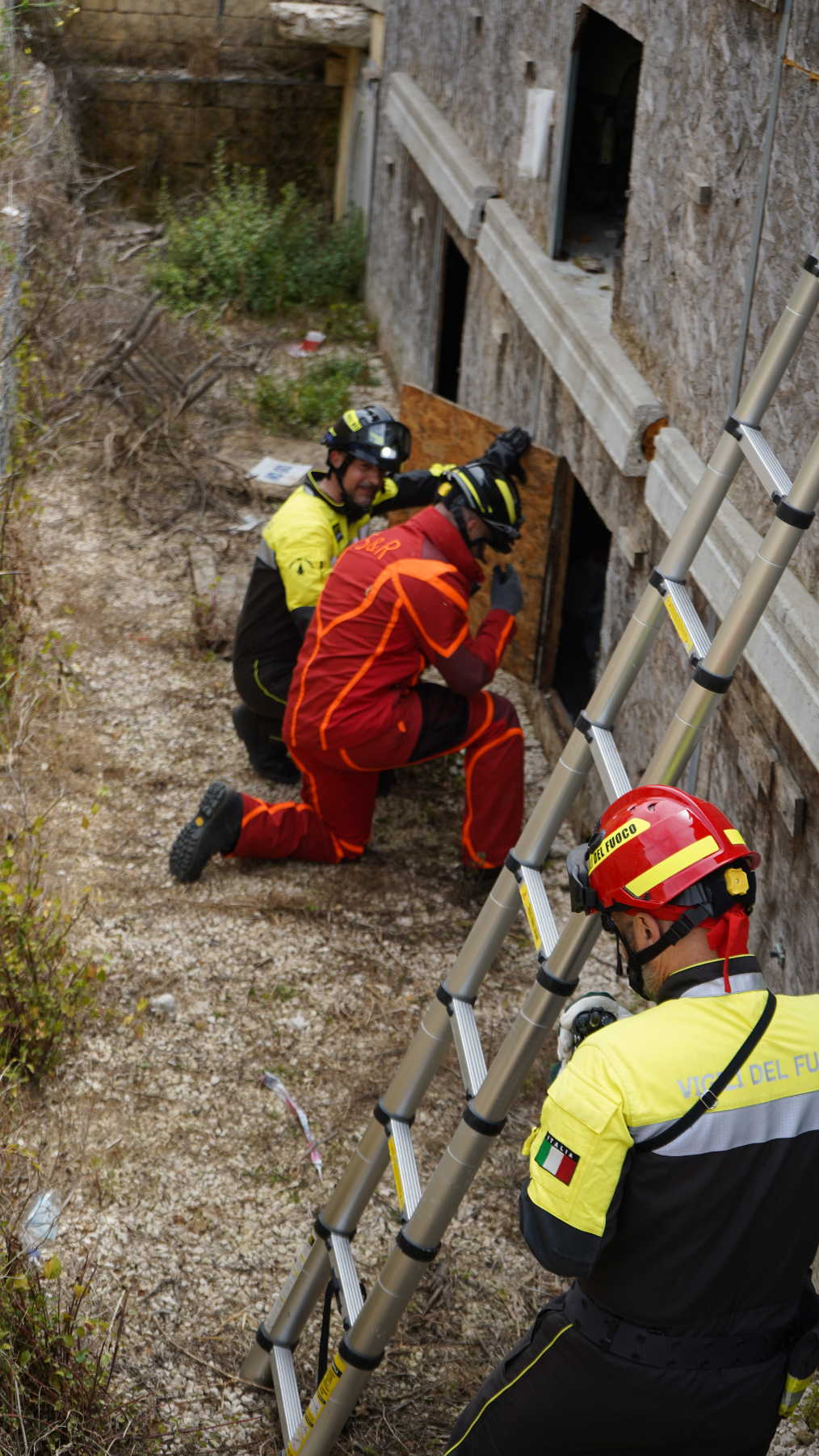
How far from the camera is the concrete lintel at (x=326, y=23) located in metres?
11.6

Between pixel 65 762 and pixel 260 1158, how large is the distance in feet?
8.03

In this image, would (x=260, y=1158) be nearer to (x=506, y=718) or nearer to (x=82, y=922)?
(x=82, y=922)

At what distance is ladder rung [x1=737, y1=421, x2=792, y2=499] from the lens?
105 inches

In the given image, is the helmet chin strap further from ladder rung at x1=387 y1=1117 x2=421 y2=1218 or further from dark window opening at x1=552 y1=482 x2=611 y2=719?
dark window opening at x1=552 y1=482 x2=611 y2=719

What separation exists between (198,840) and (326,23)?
848cm

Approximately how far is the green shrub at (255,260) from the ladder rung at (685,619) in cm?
935

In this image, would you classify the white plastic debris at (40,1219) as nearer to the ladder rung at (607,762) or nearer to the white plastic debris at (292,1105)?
the white plastic debris at (292,1105)

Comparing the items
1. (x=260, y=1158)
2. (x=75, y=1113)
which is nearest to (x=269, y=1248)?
(x=260, y=1158)

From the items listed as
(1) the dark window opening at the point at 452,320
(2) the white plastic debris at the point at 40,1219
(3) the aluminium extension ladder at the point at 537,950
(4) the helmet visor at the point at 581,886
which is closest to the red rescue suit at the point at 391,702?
(2) the white plastic debris at the point at 40,1219

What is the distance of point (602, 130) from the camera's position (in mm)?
7734

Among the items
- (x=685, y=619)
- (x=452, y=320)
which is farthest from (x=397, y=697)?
(x=452, y=320)

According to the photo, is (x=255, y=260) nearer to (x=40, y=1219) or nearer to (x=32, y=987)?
(x=32, y=987)

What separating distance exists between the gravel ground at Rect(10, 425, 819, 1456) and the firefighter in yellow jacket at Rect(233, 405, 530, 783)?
330mm

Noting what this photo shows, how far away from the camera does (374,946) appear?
5426 millimetres
